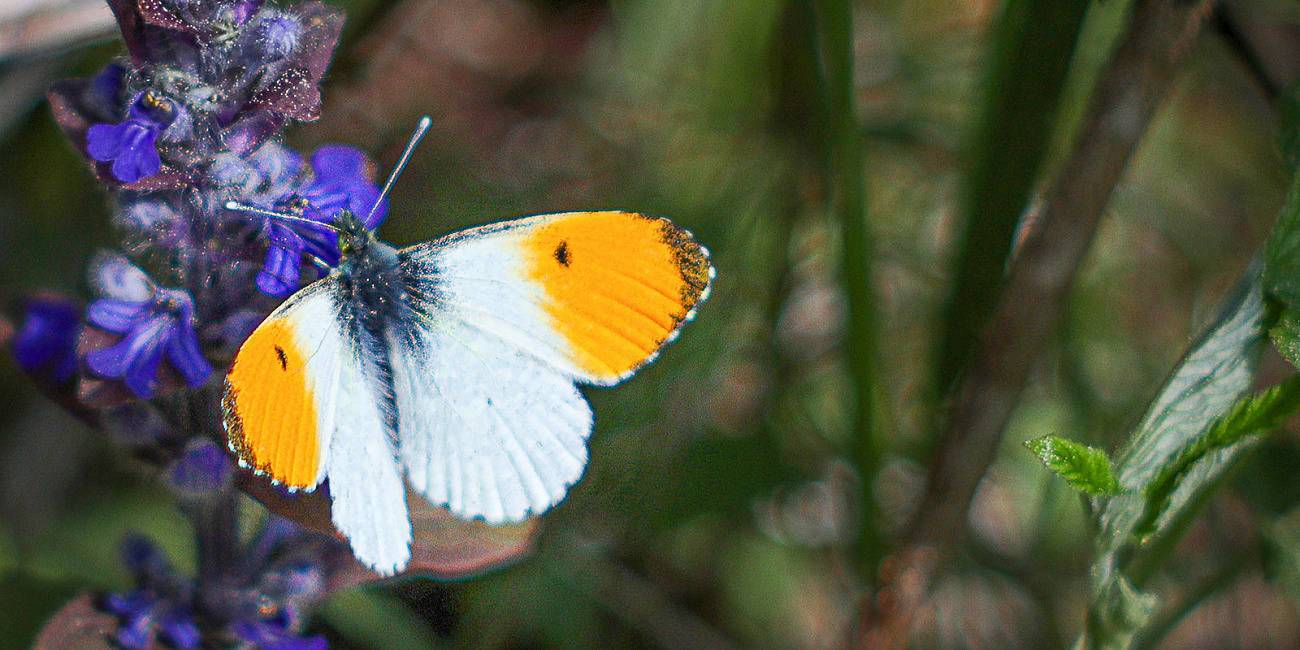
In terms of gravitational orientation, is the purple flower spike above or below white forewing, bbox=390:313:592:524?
above

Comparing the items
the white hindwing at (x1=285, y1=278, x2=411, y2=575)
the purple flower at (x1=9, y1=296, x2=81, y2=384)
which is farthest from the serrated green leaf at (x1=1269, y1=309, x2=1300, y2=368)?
the purple flower at (x1=9, y1=296, x2=81, y2=384)

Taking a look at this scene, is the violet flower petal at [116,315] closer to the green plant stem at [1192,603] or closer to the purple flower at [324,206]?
the purple flower at [324,206]

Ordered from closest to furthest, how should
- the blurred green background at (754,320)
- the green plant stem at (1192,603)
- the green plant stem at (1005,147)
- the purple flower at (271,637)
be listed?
the purple flower at (271,637) < the green plant stem at (1005,147) < the green plant stem at (1192,603) < the blurred green background at (754,320)

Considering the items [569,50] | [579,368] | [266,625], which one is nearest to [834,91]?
[579,368]

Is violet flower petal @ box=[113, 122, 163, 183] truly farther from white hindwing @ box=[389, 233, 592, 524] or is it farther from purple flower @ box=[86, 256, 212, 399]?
white hindwing @ box=[389, 233, 592, 524]

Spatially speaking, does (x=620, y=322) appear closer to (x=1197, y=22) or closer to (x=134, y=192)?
(x=134, y=192)

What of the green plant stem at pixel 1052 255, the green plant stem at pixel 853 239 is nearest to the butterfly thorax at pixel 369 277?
the green plant stem at pixel 853 239
